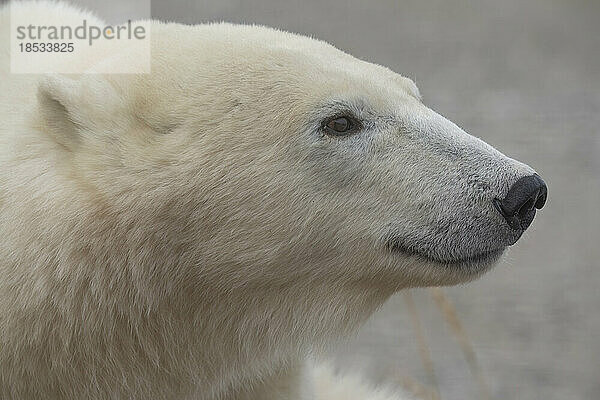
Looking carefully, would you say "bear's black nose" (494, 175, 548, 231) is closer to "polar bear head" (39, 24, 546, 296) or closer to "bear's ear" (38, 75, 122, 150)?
"polar bear head" (39, 24, 546, 296)

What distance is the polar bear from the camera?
6.53 ft

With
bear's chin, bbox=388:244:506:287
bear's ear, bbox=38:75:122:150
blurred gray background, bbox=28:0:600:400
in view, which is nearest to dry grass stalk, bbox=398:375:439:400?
blurred gray background, bbox=28:0:600:400

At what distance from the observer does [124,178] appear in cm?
201

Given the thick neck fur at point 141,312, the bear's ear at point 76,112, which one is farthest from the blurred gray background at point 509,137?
the bear's ear at point 76,112

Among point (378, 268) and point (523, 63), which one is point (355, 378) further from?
point (523, 63)

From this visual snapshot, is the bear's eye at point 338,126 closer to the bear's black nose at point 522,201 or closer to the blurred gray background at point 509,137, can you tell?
the bear's black nose at point 522,201

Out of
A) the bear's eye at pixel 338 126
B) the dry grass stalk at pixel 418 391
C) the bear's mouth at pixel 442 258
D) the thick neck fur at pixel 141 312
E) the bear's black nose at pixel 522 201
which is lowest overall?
the dry grass stalk at pixel 418 391

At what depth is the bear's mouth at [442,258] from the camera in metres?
2.02

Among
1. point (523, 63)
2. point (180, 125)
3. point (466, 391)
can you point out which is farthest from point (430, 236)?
point (523, 63)

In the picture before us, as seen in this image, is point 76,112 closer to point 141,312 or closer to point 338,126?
point 141,312

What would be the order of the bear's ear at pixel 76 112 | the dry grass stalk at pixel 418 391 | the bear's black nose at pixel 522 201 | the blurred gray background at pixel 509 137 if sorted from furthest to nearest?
the blurred gray background at pixel 509 137
the dry grass stalk at pixel 418 391
the bear's ear at pixel 76 112
the bear's black nose at pixel 522 201

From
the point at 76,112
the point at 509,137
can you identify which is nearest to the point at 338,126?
the point at 76,112

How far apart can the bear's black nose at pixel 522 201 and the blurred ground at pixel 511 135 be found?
57 centimetres

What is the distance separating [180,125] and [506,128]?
4594mm
